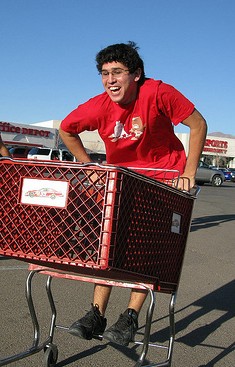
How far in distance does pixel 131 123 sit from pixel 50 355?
1607 millimetres

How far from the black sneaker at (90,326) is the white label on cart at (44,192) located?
1070 mm

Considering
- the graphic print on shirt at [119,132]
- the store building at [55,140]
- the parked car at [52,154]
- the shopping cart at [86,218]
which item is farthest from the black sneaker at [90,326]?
the store building at [55,140]

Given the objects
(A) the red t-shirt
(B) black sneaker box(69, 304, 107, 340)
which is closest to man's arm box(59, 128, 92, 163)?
(A) the red t-shirt

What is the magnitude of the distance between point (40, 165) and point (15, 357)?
4.01 feet

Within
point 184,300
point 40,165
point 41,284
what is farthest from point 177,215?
point 41,284

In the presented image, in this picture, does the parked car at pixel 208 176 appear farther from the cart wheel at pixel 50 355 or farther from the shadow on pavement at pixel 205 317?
the cart wheel at pixel 50 355

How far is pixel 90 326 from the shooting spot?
10.4ft

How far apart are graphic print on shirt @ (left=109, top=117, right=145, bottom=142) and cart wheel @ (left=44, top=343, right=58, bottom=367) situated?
1.44 meters

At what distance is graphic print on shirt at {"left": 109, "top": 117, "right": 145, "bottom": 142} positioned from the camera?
323 cm

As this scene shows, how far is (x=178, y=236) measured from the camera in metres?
2.97

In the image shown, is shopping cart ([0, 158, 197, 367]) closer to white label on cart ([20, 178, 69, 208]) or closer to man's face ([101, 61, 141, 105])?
white label on cart ([20, 178, 69, 208])

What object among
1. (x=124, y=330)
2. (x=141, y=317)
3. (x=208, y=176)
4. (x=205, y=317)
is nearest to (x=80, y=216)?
(x=124, y=330)

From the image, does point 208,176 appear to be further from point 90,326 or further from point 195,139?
point 90,326

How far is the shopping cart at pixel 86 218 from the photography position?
7.48ft
